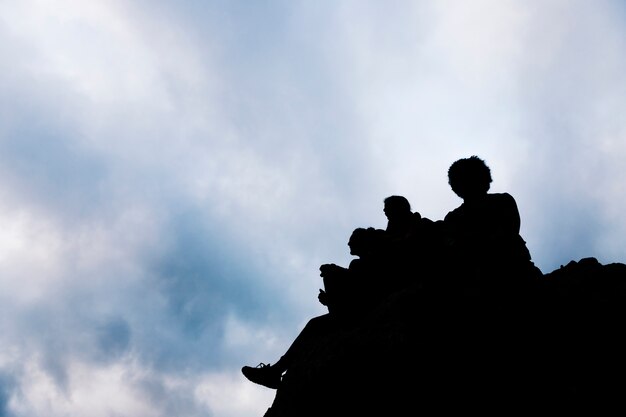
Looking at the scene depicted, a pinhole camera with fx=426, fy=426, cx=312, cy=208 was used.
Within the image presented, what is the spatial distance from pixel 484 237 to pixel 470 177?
1475mm

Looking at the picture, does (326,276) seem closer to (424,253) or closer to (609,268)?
(424,253)

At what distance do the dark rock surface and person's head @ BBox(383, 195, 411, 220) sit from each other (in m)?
2.89

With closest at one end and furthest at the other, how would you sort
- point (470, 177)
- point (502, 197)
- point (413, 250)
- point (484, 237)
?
point (484, 237) → point (502, 197) → point (470, 177) → point (413, 250)

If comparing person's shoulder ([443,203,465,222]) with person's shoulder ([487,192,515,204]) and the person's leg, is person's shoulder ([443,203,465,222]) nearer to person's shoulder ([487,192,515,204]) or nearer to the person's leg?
person's shoulder ([487,192,515,204])

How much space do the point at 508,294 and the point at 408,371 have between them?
2.43 meters

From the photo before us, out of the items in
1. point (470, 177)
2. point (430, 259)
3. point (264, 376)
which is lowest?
point (264, 376)

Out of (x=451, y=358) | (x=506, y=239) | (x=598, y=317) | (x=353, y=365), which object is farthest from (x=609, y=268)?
(x=353, y=365)

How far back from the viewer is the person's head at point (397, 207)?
11.3 metres

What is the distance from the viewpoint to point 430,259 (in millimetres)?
10094

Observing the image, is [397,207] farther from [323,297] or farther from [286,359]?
[286,359]

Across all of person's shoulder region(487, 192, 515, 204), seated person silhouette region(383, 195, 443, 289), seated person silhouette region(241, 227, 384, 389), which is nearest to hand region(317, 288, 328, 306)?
seated person silhouette region(241, 227, 384, 389)

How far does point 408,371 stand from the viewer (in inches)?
309

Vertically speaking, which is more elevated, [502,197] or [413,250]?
[413,250]

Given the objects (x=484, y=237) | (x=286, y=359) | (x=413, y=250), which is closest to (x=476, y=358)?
(x=484, y=237)
